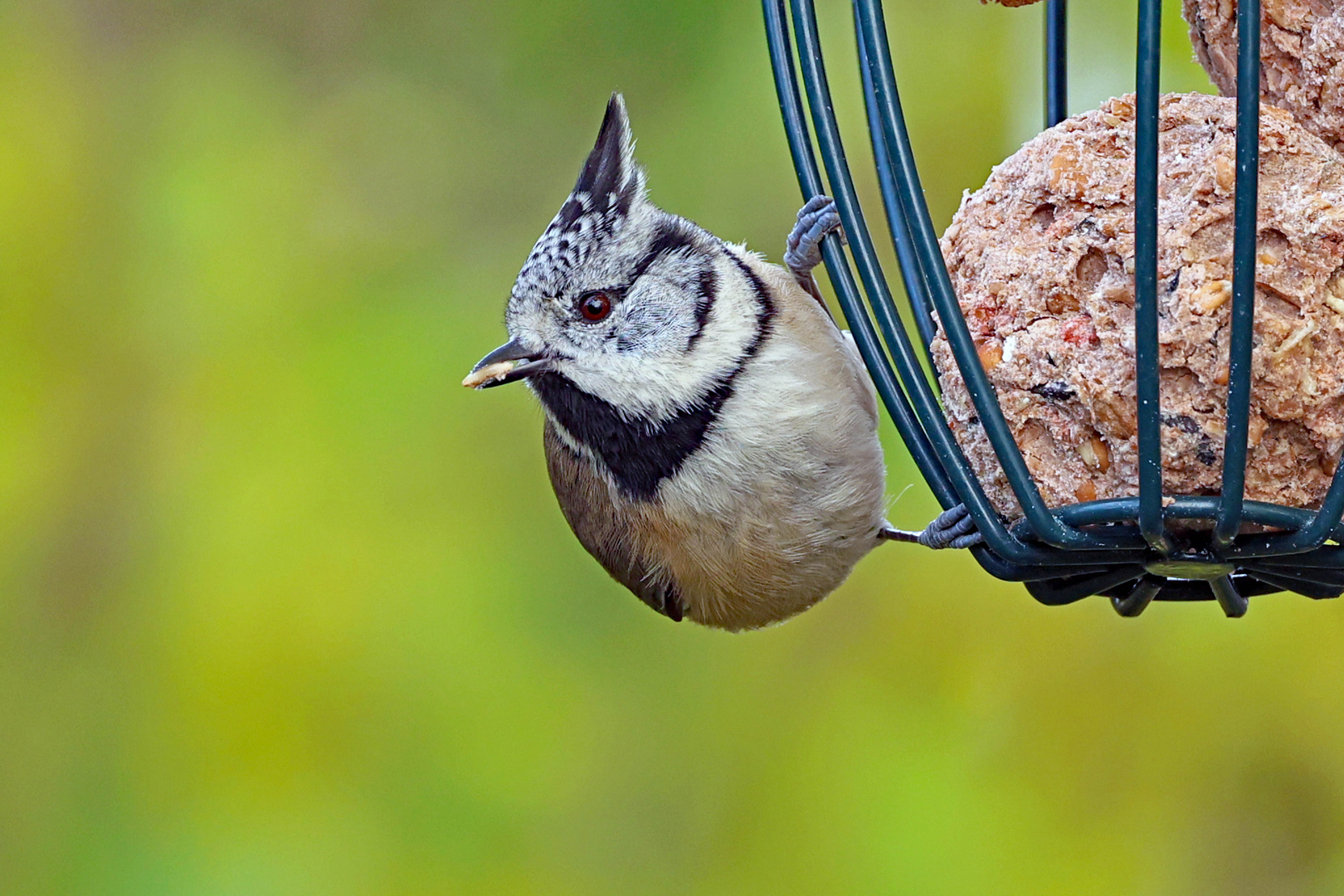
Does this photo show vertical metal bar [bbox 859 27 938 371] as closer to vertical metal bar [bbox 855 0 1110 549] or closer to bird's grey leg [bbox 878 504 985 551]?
Result: vertical metal bar [bbox 855 0 1110 549]

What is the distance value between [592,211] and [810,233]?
0.31 m

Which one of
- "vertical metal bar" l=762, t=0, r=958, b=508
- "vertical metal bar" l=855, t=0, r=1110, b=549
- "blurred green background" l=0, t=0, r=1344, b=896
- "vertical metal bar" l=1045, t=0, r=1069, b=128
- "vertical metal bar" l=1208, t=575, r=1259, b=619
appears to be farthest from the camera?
"blurred green background" l=0, t=0, r=1344, b=896

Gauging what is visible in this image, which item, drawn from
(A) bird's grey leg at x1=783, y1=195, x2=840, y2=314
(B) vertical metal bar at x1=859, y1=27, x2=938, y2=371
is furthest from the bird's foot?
(B) vertical metal bar at x1=859, y1=27, x2=938, y2=371

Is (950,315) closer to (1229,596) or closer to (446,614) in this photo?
(1229,596)

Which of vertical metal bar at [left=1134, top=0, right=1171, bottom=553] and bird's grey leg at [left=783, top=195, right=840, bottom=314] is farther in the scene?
bird's grey leg at [left=783, top=195, right=840, bottom=314]

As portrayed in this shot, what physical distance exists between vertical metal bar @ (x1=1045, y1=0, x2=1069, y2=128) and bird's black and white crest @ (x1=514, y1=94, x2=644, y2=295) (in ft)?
2.00

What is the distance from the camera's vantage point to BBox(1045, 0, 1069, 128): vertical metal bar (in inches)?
76.2

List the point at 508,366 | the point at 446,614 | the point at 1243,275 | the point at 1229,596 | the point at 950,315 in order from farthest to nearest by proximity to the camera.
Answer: the point at 446,614 < the point at 508,366 < the point at 1229,596 < the point at 950,315 < the point at 1243,275

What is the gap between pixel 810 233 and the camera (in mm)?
1950

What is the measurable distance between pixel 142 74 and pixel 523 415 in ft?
4.09

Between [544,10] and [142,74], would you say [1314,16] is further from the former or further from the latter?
[142,74]

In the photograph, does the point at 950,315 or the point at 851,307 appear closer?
the point at 950,315

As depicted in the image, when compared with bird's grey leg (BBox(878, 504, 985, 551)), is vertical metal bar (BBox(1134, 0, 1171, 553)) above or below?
above

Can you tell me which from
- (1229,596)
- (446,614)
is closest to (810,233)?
(1229,596)
